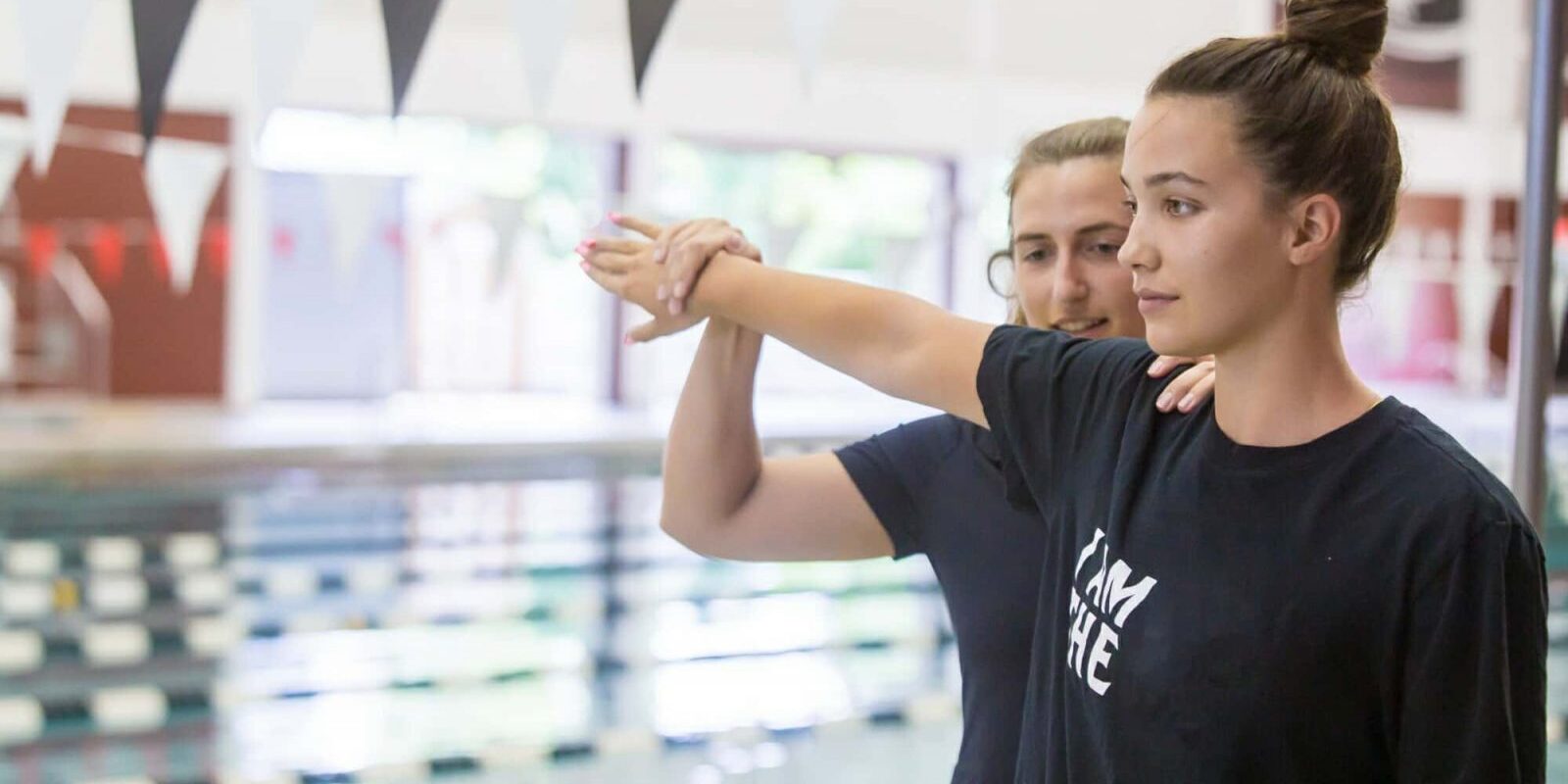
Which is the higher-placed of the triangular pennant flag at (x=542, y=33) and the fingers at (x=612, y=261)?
the triangular pennant flag at (x=542, y=33)

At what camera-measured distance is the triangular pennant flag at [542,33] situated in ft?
6.15

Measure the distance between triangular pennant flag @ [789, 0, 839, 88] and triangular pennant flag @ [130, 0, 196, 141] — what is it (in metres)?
0.73

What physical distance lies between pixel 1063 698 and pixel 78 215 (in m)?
8.42

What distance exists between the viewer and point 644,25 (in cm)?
162

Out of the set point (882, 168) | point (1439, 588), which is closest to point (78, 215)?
point (882, 168)

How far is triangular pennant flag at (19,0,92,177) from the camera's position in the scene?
1705 millimetres

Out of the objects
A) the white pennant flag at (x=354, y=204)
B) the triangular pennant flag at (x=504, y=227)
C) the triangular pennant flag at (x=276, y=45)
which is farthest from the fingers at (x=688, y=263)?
the triangular pennant flag at (x=504, y=227)

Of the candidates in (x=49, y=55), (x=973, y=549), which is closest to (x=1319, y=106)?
(x=973, y=549)

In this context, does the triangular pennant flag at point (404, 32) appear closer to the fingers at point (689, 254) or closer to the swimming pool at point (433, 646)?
the fingers at point (689, 254)

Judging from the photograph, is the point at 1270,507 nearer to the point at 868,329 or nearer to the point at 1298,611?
the point at 1298,611

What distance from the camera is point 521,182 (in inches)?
396

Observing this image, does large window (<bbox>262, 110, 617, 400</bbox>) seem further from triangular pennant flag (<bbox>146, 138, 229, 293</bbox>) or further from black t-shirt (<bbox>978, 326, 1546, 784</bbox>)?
black t-shirt (<bbox>978, 326, 1546, 784</bbox>)

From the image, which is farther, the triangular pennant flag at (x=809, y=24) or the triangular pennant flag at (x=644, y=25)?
the triangular pennant flag at (x=809, y=24)

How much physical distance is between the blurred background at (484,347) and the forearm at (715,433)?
451 mm
